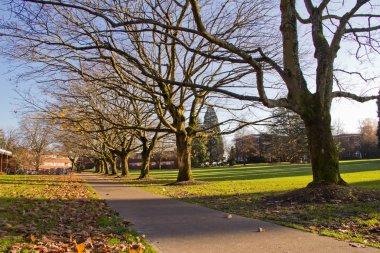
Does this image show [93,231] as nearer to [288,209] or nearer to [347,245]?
[347,245]

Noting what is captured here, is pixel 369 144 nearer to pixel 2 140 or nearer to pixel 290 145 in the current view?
pixel 290 145

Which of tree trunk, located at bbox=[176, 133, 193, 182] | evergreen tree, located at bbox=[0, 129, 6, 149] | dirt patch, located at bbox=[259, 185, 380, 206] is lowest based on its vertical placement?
dirt patch, located at bbox=[259, 185, 380, 206]

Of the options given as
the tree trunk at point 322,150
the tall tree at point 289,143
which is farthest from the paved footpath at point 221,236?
the tall tree at point 289,143

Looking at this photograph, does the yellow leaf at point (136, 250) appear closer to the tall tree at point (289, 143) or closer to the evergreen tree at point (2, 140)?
the tall tree at point (289, 143)

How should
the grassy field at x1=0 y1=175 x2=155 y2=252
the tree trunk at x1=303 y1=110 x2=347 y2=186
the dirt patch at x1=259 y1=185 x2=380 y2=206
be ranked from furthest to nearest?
the tree trunk at x1=303 y1=110 x2=347 y2=186 < the dirt patch at x1=259 y1=185 x2=380 y2=206 < the grassy field at x1=0 y1=175 x2=155 y2=252

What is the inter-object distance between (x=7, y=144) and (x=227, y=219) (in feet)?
264

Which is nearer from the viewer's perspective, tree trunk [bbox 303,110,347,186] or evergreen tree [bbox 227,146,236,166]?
tree trunk [bbox 303,110,347,186]

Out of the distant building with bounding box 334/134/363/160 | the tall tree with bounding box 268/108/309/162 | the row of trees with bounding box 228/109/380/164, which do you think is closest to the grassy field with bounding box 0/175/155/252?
the row of trees with bounding box 228/109/380/164

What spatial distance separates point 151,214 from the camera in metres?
7.96

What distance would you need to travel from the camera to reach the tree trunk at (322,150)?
9.73 meters

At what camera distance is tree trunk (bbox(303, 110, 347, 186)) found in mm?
9734

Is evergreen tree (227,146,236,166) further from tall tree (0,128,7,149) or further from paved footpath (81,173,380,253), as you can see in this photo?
paved footpath (81,173,380,253)

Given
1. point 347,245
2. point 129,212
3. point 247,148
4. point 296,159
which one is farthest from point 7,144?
point 347,245

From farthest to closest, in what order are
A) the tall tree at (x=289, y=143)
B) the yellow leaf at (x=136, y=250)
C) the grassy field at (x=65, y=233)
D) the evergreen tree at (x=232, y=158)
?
the evergreen tree at (x=232, y=158) → the tall tree at (x=289, y=143) → the grassy field at (x=65, y=233) → the yellow leaf at (x=136, y=250)
